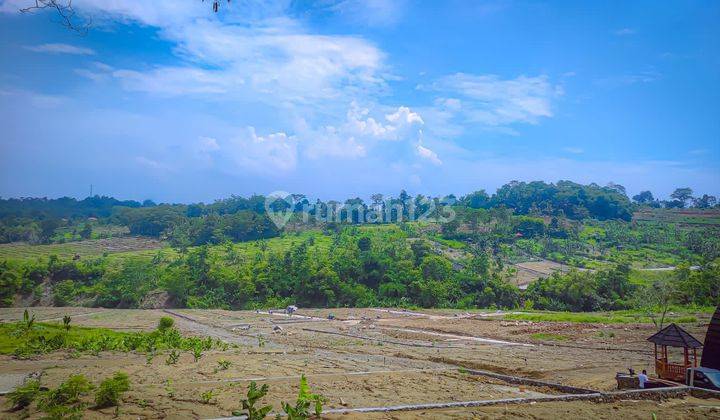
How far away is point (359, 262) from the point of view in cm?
4900

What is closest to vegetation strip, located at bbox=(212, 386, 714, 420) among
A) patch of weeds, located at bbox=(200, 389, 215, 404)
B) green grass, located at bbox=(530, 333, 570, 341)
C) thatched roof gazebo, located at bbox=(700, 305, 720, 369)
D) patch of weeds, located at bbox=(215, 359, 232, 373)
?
thatched roof gazebo, located at bbox=(700, 305, 720, 369)

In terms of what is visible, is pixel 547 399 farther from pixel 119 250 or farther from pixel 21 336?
pixel 119 250

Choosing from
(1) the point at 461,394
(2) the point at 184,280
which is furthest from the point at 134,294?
(1) the point at 461,394

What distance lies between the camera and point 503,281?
47000 millimetres

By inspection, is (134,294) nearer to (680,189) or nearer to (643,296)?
(643,296)

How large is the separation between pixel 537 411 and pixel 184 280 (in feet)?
135

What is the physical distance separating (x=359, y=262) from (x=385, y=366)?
1305 inches

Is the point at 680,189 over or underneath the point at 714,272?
over

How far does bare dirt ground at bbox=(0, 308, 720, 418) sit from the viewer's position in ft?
33.3

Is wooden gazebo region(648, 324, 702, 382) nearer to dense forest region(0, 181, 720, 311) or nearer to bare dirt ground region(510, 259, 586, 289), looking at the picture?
dense forest region(0, 181, 720, 311)

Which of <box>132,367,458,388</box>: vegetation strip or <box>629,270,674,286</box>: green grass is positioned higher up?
<box>132,367,458,388</box>: vegetation strip

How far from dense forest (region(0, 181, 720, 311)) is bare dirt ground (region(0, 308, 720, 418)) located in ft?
35.5

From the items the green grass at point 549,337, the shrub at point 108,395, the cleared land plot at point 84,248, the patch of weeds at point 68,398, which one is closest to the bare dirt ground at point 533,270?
the green grass at point 549,337

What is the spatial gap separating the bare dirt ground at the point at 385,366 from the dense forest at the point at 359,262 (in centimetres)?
1081
